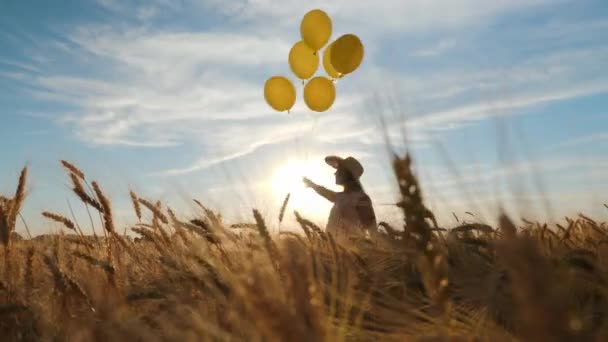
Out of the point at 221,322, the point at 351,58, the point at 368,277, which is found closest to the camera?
the point at 221,322

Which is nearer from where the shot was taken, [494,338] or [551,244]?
[494,338]

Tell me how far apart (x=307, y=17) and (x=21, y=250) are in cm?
302

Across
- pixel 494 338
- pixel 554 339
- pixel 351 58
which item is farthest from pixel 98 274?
pixel 351 58

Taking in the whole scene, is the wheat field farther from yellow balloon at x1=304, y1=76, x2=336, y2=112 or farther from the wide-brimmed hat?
the wide-brimmed hat

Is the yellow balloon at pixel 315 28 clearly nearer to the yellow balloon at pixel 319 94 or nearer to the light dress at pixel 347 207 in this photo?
the yellow balloon at pixel 319 94

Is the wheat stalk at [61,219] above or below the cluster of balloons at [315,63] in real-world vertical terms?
below

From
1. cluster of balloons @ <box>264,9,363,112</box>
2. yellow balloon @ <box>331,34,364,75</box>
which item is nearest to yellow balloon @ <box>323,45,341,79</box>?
cluster of balloons @ <box>264,9,363,112</box>

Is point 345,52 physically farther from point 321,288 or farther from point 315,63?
point 321,288

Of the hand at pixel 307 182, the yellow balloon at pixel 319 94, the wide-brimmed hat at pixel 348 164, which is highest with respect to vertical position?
the yellow balloon at pixel 319 94

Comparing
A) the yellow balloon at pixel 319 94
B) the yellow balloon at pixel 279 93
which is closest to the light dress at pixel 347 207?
the yellow balloon at pixel 319 94

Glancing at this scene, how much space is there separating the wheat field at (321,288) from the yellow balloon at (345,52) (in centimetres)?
251

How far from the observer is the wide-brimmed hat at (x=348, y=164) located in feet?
16.3

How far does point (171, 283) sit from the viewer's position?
1.61 meters

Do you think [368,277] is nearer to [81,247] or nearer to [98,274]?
[98,274]
